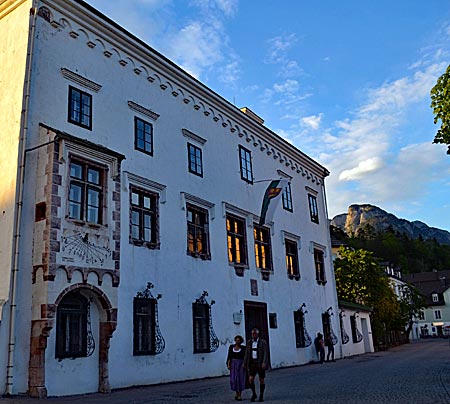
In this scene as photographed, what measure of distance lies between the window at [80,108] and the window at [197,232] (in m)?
5.02

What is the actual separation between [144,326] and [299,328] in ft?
37.1

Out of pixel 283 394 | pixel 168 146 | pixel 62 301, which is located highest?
pixel 168 146

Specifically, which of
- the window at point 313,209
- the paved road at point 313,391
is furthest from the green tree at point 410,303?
the paved road at point 313,391

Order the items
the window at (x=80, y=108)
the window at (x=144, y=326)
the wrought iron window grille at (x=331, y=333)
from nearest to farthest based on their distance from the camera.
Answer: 1. the window at (x=80, y=108)
2. the window at (x=144, y=326)
3. the wrought iron window grille at (x=331, y=333)

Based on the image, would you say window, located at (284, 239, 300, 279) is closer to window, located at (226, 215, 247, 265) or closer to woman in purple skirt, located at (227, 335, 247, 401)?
window, located at (226, 215, 247, 265)

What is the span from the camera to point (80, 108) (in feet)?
50.0

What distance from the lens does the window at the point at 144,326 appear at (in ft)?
50.2

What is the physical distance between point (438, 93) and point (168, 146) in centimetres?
914

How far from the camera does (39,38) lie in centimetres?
1434

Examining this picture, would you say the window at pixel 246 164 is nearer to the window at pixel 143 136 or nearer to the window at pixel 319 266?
the window at pixel 143 136

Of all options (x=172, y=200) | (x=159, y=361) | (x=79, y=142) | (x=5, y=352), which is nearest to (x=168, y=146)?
(x=172, y=200)

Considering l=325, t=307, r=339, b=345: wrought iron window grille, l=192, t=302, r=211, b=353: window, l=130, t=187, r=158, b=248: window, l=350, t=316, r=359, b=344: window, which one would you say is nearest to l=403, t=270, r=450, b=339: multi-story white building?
l=350, t=316, r=359, b=344: window

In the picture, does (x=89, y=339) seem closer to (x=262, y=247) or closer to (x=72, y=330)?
(x=72, y=330)

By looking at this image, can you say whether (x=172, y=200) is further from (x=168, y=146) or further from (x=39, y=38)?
(x=39, y=38)
